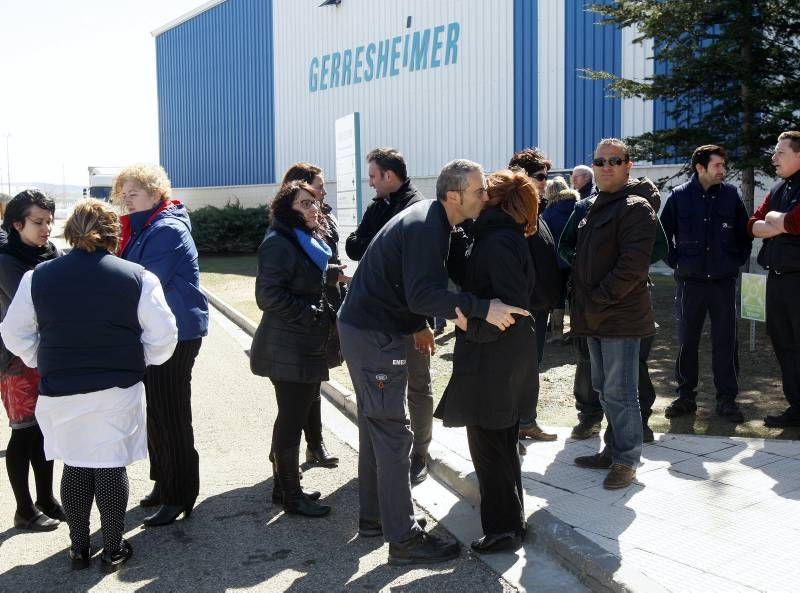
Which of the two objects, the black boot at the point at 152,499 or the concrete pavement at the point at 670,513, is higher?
the concrete pavement at the point at 670,513

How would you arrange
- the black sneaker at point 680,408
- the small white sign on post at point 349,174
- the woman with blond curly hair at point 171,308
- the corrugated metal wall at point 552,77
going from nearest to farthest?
1. the woman with blond curly hair at point 171,308
2. the black sneaker at point 680,408
3. the small white sign on post at point 349,174
4. the corrugated metal wall at point 552,77

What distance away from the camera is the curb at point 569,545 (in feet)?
11.7

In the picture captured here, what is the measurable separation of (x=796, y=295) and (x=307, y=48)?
21365mm

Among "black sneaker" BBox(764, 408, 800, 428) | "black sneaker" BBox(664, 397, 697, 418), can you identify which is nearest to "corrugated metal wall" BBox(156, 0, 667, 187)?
"black sneaker" BBox(664, 397, 697, 418)

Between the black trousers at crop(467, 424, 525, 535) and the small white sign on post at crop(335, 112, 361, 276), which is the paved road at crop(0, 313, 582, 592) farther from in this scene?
the small white sign on post at crop(335, 112, 361, 276)

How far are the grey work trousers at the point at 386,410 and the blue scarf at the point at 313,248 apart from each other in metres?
0.75

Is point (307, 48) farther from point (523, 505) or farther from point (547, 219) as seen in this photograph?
point (523, 505)

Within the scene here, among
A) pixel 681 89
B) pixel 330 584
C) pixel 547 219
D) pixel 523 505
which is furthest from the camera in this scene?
pixel 681 89

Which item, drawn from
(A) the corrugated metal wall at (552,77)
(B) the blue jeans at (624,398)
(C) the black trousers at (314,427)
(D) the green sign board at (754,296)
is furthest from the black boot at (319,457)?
(A) the corrugated metal wall at (552,77)

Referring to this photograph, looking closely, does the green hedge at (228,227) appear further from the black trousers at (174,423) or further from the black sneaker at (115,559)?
the black sneaker at (115,559)

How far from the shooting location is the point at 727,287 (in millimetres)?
6129

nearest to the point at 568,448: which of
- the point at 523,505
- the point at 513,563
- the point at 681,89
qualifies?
the point at 523,505

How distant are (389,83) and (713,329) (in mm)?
16806

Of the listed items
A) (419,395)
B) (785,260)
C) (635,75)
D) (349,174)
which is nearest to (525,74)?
(635,75)
